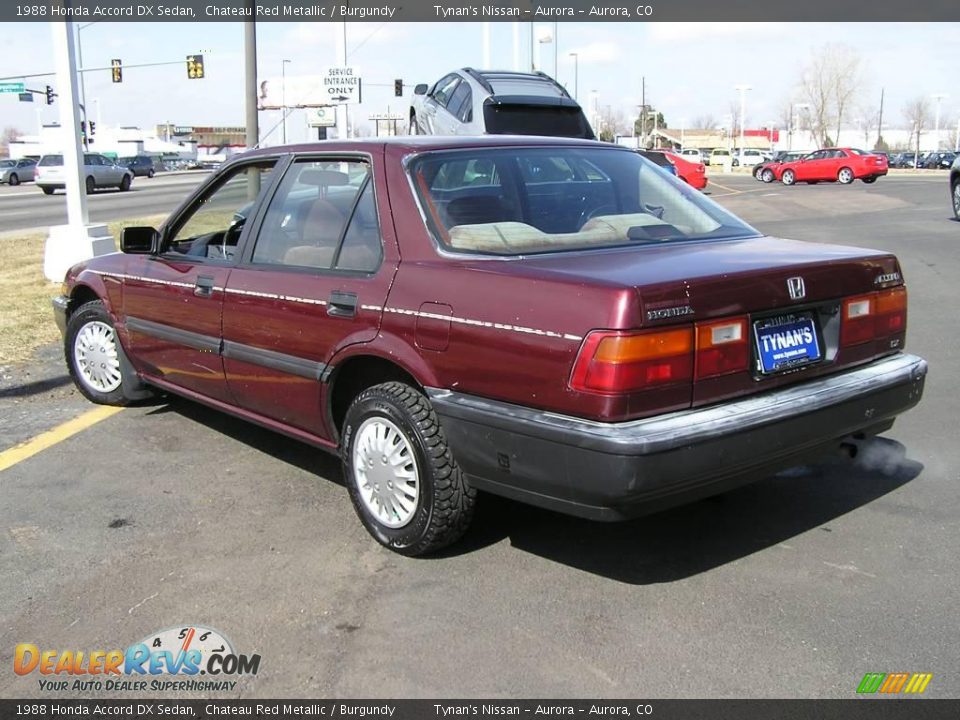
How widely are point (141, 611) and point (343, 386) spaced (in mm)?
1242

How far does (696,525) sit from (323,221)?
214 centimetres

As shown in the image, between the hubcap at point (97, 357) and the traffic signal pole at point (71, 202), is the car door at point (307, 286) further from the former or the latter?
the traffic signal pole at point (71, 202)

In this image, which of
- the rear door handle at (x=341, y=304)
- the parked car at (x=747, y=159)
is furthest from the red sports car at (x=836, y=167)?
the rear door handle at (x=341, y=304)

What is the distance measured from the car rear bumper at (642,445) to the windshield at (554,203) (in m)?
0.73

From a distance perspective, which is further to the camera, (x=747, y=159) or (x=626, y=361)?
(x=747, y=159)

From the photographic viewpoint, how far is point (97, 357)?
5.91m

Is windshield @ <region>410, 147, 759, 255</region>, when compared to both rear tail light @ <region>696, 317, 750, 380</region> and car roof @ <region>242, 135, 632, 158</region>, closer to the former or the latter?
car roof @ <region>242, 135, 632, 158</region>

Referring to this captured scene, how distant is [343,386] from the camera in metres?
4.05

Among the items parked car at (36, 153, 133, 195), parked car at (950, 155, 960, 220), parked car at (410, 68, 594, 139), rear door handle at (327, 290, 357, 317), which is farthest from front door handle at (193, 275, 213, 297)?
parked car at (36, 153, 133, 195)

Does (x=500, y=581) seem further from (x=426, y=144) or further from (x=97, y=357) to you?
(x=97, y=357)

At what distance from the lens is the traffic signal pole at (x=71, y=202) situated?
412 inches

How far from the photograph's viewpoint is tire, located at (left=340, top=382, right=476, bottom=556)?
350cm

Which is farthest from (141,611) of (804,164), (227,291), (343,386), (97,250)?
(804,164)
